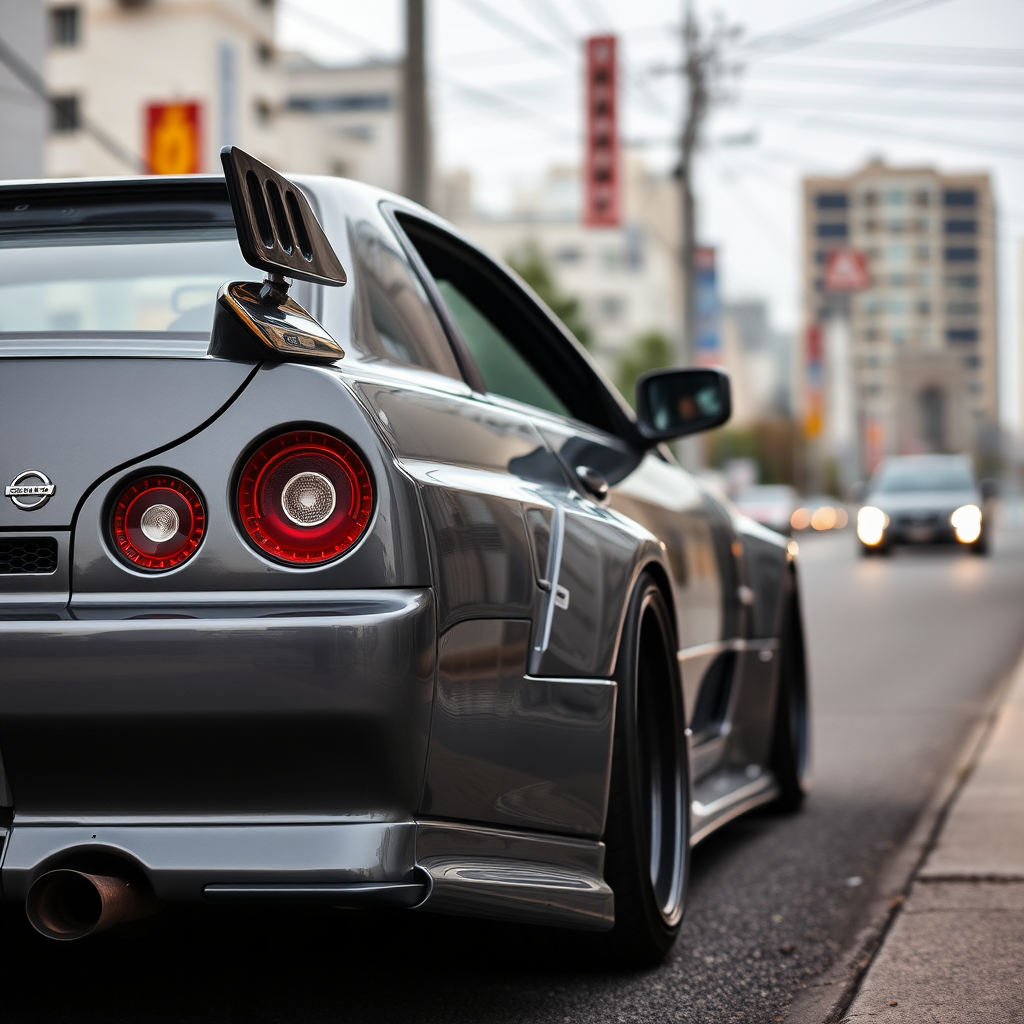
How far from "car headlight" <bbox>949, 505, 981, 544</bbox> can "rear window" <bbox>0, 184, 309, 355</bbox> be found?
79.5 feet

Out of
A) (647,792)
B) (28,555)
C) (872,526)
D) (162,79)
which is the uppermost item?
(162,79)

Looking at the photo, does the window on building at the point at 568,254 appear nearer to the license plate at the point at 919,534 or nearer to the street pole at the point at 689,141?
the street pole at the point at 689,141

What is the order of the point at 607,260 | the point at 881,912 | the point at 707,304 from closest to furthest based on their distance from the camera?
1. the point at 881,912
2. the point at 707,304
3. the point at 607,260

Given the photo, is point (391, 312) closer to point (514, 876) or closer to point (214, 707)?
point (214, 707)

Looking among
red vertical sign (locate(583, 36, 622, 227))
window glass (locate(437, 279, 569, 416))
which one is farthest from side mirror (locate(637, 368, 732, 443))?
red vertical sign (locate(583, 36, 622, 227))

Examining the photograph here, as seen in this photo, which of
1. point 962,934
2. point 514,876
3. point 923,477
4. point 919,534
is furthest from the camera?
point 923,477

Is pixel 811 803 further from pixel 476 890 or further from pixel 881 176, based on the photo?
pixel 881 176

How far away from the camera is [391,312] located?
3049 millimetres

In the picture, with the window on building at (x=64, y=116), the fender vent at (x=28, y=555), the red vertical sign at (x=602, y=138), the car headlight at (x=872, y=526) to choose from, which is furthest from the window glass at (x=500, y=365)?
the window on building at (x=64, y=116)

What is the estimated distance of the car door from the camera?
3076 millimetres

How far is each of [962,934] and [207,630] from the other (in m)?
2.04

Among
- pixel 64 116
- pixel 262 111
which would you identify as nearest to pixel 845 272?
pixel 262 111

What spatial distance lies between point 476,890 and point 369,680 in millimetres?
484

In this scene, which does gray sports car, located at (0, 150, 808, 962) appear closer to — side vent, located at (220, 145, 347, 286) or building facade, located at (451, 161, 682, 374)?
side vent, located at (220, 145, 347, 286)
